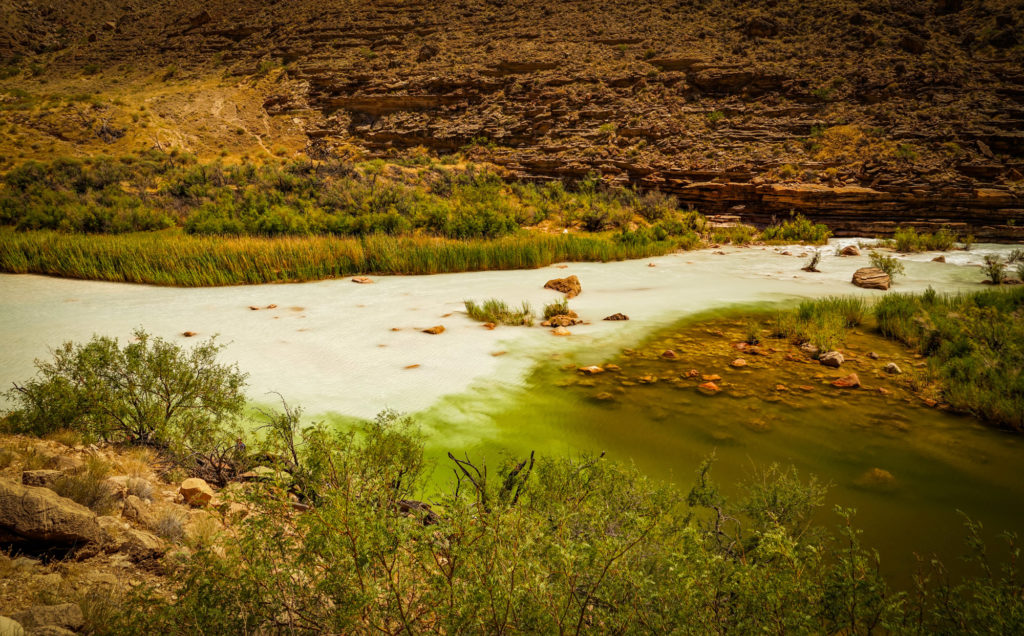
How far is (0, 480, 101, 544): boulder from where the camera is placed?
5.74 ft

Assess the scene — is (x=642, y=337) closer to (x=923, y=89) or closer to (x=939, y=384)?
(x=939, y=384)

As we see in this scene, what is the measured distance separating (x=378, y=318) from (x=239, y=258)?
4.83m

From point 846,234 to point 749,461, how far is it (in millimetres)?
19956

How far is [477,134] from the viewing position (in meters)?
29.6

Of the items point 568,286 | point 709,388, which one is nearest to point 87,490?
point 709,388

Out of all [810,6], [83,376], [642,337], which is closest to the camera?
[83,376]

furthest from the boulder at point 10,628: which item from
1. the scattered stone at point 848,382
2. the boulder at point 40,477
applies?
the scattered stone at point 848,382

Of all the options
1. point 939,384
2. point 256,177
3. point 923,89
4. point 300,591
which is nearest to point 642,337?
point 939,384

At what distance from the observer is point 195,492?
95.3 inches

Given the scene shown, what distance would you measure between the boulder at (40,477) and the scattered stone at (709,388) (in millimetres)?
4560

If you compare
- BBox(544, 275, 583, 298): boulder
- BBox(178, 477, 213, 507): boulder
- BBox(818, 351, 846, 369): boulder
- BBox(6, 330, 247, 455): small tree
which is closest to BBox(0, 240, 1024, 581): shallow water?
BBox(544, 275, 583, 298): boulder

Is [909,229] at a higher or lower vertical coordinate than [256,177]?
lower

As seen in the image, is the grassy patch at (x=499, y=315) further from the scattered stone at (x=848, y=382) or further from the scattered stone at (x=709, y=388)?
the scattered stone at (x=848, y=382)

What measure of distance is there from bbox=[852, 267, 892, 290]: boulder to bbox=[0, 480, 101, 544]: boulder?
11.9 m
